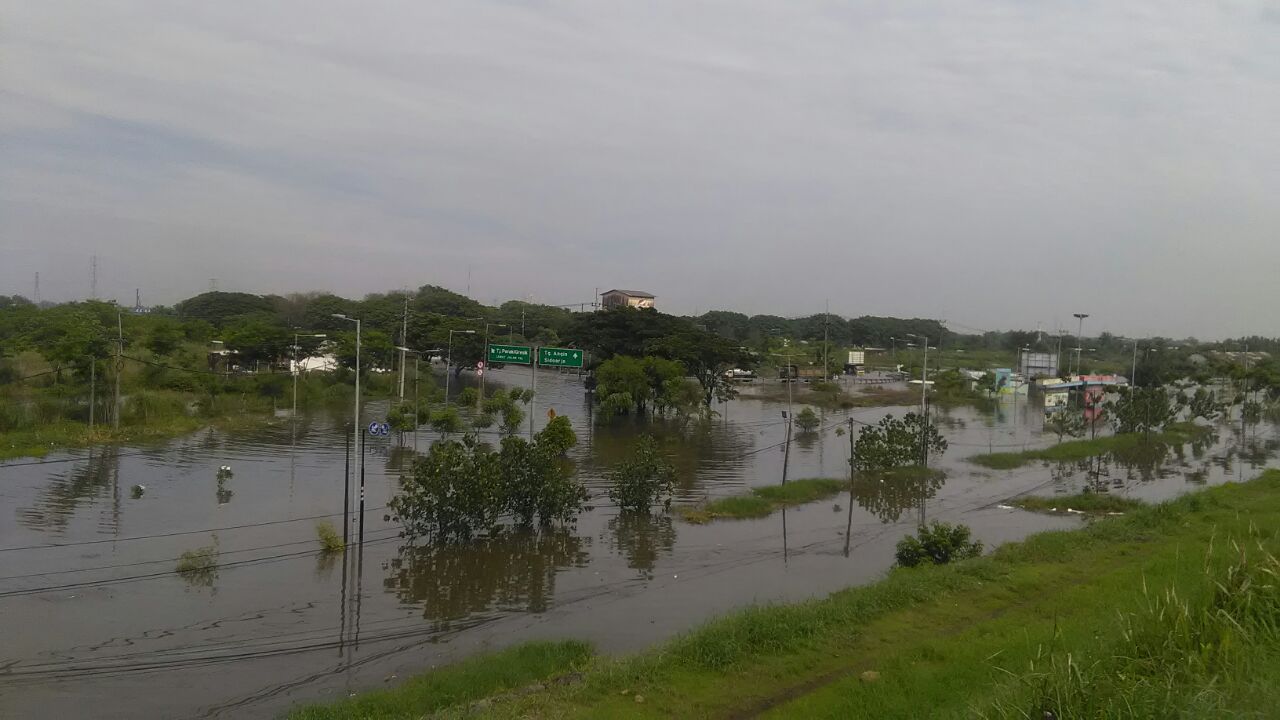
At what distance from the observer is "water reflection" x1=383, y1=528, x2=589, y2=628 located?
17156 millimetres

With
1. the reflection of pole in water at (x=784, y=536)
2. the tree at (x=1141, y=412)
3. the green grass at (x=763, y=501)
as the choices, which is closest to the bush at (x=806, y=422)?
the green grass at (x=763, y=501)

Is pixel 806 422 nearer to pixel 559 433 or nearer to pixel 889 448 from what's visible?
pixel 889 448

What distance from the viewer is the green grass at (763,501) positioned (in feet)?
83.5

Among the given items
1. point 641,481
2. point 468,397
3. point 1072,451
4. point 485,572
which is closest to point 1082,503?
point 1072,451

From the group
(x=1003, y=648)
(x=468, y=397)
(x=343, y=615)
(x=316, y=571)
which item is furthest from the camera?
(x=468, y=397)

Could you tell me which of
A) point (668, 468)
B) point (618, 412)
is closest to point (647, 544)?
point (668, 468)

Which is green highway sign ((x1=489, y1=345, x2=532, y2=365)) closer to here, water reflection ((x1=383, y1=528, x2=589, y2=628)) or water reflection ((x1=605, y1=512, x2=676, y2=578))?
water reflection ((x1=605, y1=512, x2=676, y2=578))

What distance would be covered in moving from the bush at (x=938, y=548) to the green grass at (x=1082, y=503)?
10510 mm

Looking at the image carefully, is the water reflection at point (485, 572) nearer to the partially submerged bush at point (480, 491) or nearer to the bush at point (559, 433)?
the partially submerged bush at point (480, 491)

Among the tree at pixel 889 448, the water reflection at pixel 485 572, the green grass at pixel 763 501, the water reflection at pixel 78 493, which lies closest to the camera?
the water reflection at pixel 485 572

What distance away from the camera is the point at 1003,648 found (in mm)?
10875

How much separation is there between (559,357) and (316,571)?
42.2 feet

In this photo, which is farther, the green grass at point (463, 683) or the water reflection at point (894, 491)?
the water reflection at point (894, 491)

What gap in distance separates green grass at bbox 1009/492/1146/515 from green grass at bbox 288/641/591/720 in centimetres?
2025
